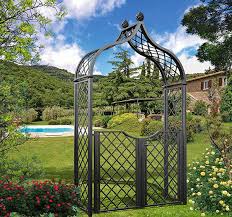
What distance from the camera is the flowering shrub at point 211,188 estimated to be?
4823 mm

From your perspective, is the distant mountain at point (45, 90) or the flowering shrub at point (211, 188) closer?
the flowering shrub at point (211, 188)

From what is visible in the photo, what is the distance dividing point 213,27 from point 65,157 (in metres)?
10.8

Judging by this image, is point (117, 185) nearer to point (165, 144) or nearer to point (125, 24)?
point (165, 144)

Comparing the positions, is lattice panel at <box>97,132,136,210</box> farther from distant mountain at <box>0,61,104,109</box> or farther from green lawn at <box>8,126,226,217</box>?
A: distant mountain at <box>0,61,104,109</box>

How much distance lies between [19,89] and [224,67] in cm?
1428

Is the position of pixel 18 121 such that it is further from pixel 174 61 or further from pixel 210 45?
pixel 210 45

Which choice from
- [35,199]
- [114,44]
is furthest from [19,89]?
[35,199]

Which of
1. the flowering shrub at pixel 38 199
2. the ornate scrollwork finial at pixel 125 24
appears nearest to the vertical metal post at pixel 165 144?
the ornate scrollwork finial at pixel 125 24

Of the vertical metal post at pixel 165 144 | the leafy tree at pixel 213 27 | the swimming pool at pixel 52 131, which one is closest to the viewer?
the vertical metal post at pixel 165 144

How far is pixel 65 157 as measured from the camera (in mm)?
9852

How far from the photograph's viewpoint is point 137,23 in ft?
16.1

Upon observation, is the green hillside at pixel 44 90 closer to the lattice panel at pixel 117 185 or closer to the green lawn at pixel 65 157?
the green lawn at pixel 65 157

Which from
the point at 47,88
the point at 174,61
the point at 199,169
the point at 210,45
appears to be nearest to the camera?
the point at 174,61

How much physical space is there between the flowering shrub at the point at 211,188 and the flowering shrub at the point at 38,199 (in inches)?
68.8
